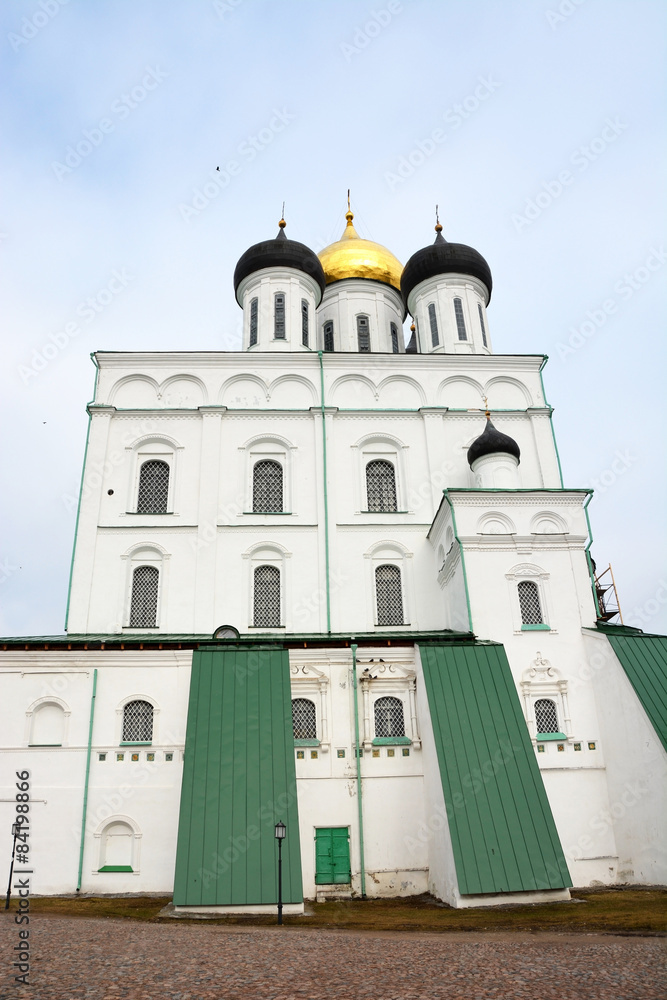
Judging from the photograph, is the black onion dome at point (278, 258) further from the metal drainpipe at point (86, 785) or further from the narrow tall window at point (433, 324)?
the metal drainpipe at point (86, 785)

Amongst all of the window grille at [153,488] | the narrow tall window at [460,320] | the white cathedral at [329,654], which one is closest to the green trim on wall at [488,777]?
the white cathedral at [329,654]

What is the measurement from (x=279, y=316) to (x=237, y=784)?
1338cm

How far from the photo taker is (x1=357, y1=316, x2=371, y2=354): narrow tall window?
23094 mm

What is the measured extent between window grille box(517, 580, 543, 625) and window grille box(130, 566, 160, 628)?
25.7 ft

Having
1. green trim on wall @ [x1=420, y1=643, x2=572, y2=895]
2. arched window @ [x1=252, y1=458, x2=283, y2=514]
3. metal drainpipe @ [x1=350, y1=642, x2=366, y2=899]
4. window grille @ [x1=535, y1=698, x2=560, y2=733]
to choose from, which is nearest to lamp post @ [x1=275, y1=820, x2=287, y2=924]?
green trim on wall @ [x1=420, y1=643, x2=572, y2=895]

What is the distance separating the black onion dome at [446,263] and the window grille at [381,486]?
664 cm

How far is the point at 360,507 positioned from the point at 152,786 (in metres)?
7.85

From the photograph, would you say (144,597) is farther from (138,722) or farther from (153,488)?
(138,722)

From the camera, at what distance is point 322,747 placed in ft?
43.8

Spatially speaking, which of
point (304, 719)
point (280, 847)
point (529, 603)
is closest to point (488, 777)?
point (280, 847)

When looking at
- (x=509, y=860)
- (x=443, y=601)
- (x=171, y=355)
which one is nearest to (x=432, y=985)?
(x=509, y=860)

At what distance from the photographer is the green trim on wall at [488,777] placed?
34.8 feet

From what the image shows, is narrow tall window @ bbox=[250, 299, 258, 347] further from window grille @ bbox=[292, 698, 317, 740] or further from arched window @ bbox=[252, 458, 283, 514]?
window grille @ bbox=[292, 698, 317, 740]

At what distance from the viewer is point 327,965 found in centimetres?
661
